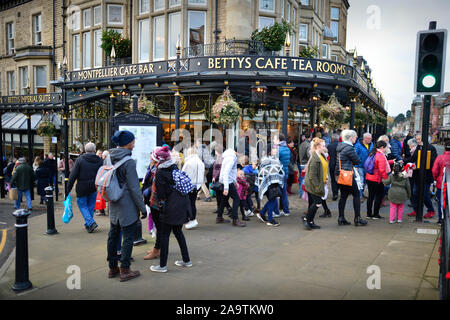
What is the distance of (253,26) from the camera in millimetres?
15625

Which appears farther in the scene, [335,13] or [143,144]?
[335,13]

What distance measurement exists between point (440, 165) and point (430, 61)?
7.94 feet

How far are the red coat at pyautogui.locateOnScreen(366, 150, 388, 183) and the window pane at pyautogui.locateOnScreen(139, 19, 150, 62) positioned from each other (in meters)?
12.3

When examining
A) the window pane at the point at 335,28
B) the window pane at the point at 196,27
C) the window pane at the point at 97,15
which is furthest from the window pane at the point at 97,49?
the window pane at the point at 335,28

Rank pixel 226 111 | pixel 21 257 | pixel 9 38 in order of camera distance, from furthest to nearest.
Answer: pixel 9 38
pixel 226 111
pixel 21 257

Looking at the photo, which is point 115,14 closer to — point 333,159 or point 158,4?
point 158,4

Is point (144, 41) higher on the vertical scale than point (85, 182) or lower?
higher

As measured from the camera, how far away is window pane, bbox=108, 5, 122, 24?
18.7 meters

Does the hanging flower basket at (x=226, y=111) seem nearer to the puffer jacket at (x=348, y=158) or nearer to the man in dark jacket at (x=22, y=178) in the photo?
the puffer jacket at (x=348, y=158)

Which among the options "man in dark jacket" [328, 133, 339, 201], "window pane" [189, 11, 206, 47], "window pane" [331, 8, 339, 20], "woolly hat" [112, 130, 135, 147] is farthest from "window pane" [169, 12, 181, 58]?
"window pane" [331, 8, 339, 20]

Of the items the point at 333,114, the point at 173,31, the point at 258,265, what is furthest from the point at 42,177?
the point at 258,265

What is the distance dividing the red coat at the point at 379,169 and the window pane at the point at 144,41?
1230 centimetres

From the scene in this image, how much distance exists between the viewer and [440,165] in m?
8.23

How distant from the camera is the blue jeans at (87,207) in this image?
7734 mm
